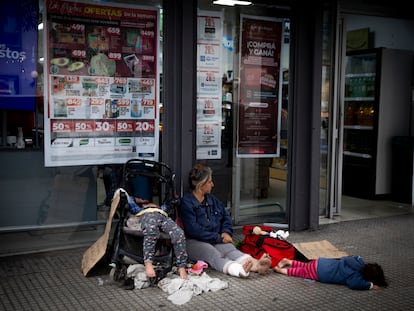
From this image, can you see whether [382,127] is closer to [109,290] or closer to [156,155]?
[156,155]

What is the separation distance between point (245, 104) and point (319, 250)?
2.04 meters

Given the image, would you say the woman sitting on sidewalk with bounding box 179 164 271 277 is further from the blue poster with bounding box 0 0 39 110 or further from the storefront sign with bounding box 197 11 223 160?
the blue poster with bounding box 0 0 39 110

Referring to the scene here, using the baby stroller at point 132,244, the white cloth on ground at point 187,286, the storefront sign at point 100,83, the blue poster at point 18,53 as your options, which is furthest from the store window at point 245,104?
the white cloth on ground at point 187,286

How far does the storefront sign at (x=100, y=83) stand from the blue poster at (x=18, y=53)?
16 centimetres

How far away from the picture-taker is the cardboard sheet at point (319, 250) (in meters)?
5.94

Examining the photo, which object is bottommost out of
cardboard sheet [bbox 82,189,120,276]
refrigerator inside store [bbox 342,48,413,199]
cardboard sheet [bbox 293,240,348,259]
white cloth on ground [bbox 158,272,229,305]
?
white cloth on ground [bbox 158,272,229,305]

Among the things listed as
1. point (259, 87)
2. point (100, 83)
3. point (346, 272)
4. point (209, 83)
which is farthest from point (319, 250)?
point (100, 83)

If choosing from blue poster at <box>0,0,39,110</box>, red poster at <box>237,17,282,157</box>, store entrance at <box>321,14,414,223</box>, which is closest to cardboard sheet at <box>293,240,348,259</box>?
red poster at <box>237,17,282,157</box>

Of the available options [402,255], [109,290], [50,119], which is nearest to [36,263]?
[109,290]

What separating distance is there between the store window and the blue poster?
6.18ft

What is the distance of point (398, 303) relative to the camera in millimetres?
4777

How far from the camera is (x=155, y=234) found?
5.05 m

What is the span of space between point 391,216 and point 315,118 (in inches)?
86.5

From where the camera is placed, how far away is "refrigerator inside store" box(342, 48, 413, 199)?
30.7 ft
